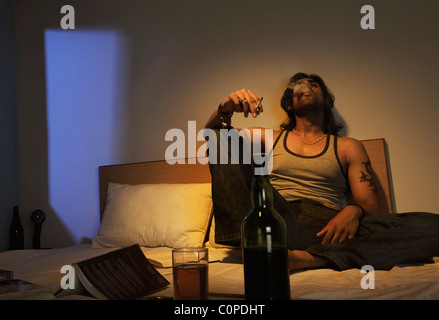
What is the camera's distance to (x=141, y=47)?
→ 8.95 feet

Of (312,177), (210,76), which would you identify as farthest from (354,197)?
(210,76)

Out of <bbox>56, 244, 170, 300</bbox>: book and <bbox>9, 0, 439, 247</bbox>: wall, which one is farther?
<bbox>9, 0, 439, 247</bbox>: wall

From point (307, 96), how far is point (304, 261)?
1.06 metres

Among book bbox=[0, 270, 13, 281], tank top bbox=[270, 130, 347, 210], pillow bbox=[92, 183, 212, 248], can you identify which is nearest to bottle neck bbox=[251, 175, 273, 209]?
book bbox=[0, 270, 13, 281]

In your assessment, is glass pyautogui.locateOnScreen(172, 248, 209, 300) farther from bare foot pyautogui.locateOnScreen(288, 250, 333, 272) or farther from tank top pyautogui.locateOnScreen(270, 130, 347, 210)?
tank top pyautogui.locateOnScreen(270, 130, 347, 210)

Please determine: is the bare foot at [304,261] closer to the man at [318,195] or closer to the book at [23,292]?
the man at [318,195]

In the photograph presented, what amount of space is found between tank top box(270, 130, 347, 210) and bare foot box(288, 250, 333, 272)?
1.68ft

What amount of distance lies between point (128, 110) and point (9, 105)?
0.83 meters

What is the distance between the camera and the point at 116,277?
998 millimetres

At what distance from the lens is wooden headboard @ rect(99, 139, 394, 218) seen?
85.6 inches

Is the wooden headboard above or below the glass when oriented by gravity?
above

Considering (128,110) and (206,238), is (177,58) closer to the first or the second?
(128,110)

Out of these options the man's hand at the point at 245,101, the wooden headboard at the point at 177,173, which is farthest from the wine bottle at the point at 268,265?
the wooden headboard at the point at 177,173
